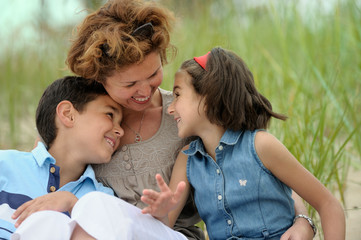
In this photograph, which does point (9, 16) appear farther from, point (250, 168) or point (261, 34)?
point (250, 168)

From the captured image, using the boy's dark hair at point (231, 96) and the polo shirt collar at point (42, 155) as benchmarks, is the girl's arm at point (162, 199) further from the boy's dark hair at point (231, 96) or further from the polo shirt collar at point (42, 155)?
the polo shirt collar at point (42, 155)

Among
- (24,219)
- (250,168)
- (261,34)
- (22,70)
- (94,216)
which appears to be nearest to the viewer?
(94,216)

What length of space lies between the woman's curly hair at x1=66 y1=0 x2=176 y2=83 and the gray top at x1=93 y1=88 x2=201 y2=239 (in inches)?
15.3

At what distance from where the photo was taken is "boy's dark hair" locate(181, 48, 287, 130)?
76.9 inches

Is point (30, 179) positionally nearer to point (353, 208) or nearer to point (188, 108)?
point (188, 108)

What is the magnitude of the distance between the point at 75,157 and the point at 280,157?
100cm

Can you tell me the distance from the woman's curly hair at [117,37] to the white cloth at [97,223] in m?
0.72

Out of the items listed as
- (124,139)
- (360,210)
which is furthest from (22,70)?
(360,210)

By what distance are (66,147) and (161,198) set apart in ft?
2.71

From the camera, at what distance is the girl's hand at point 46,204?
70.0 inches

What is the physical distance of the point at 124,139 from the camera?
2363 millimetres

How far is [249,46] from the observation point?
3926 mm

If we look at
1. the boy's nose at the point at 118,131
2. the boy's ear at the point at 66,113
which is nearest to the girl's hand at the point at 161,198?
the boy's nose at the point at 118,131

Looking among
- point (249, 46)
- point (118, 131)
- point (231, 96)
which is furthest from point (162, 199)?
point (249, 46)
